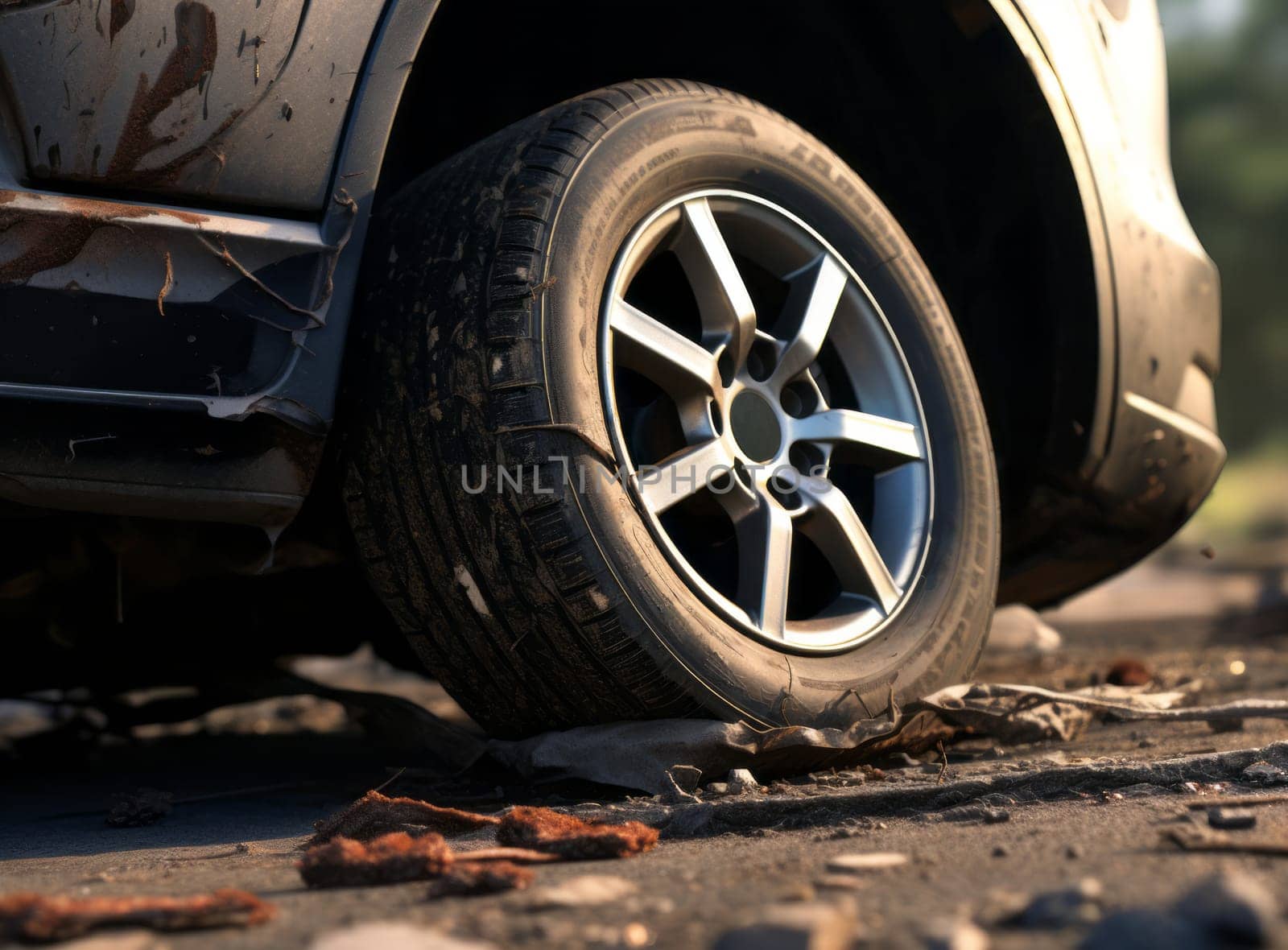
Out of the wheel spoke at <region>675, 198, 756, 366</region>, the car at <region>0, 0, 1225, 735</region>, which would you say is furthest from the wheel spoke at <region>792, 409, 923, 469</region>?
the wheel spoke at <region>675, 198, 756, 366</region>

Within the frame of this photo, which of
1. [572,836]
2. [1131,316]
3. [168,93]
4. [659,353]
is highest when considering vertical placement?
[168,93]

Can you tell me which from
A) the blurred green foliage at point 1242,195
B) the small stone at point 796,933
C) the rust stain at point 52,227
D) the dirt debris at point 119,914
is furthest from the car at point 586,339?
the blurred green foliage at point 1242,195

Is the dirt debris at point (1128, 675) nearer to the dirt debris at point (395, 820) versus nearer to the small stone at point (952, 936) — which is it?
the dirt debris at point (395, 820)

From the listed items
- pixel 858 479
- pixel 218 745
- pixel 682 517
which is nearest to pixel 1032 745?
pixel 858 479

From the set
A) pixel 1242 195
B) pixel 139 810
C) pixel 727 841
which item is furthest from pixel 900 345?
pixel 1242 195

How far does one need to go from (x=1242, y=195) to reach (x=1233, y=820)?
1125 inches

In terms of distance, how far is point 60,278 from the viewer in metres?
1.58

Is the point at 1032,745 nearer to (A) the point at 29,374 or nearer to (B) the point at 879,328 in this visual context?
(B) the point at 879,328

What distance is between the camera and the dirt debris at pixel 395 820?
64.1 inches

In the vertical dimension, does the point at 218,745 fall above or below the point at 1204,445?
below

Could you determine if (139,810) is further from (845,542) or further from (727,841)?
(845,542)

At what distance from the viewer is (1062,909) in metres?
1.09

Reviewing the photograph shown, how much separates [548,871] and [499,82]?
1.63 metres

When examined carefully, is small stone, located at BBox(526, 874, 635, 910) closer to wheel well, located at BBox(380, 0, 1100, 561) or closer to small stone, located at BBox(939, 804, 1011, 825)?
small stone, located at BBox(939, 804, 1011, 825)
